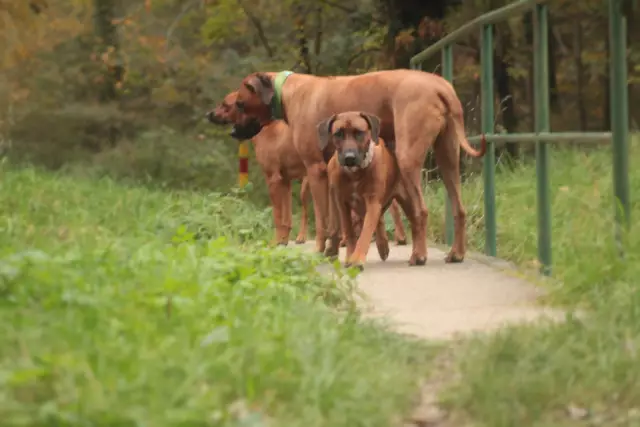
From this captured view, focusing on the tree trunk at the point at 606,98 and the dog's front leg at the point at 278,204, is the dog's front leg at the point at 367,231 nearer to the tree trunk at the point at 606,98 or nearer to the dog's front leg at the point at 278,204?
the dog's front leg at the point at 278,204

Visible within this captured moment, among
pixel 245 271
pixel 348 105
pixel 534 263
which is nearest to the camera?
pixel 245 271

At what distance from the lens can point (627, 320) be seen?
402 centimetres

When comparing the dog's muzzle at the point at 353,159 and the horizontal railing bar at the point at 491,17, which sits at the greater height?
the horizontal railing bar at the point at 491,17

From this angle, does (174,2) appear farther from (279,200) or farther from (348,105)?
(348,105)

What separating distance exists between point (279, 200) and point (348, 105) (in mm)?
1651

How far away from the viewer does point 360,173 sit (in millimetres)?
6512

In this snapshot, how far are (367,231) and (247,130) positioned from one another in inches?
90.1

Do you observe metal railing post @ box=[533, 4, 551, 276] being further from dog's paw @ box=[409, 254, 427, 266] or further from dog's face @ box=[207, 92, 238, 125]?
dog's face @ box=[207, 92, 238, 125]

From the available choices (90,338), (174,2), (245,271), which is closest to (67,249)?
(245,271)

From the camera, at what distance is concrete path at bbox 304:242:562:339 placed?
4570mm

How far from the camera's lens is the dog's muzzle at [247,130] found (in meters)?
8.33

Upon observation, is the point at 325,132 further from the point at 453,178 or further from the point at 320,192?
the point at 453,178

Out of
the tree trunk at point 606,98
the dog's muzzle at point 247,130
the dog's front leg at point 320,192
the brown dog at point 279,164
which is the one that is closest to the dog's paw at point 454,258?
the dog's front leg at point 320,192

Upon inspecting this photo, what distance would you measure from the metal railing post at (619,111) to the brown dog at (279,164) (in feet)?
11.4
